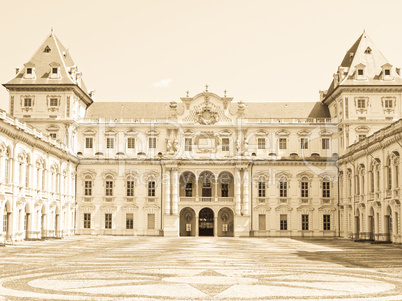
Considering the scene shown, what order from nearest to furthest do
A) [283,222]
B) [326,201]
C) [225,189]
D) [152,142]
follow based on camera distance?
[326,201]
[283,222]
[152,142]
[225,189]

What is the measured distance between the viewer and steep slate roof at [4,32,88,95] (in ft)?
243

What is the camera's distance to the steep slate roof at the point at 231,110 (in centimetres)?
8056

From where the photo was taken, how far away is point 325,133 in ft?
254

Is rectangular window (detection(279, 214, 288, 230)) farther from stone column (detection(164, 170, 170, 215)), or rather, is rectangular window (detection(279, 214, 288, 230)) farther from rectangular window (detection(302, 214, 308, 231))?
stone column (detection(164, 170, 170, 215))

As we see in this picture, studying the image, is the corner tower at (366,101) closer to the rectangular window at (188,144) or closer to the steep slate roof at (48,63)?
the rectangular window at (188,144)

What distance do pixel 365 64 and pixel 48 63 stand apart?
39616mm

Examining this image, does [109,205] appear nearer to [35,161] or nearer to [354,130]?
[35,161]

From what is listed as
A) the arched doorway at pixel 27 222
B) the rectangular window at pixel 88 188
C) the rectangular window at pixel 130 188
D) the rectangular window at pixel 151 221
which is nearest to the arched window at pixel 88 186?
the rectangular window at pixel 88 188

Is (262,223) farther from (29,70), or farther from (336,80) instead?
(29,70)

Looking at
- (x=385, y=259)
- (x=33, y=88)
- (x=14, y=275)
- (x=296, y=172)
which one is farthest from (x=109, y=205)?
(x=14, y=275)

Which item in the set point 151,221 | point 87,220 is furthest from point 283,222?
point 87,220

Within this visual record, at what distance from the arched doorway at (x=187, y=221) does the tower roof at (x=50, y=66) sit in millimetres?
20674

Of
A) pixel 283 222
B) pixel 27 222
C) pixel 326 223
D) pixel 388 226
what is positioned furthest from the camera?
pixel 283 222

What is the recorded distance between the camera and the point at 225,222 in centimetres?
7856
